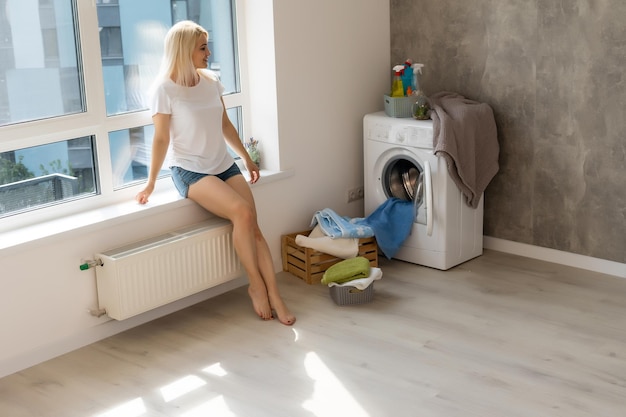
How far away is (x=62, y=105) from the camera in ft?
11.8

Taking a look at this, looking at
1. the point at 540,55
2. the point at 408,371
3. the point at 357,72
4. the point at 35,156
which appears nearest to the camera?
the point at 408,371

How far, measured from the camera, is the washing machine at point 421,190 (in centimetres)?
429

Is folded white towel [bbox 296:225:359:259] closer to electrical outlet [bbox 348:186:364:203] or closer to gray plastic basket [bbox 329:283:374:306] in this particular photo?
gray plastic basket [bbox 329:283:374:306]

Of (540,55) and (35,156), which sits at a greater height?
(540,55)

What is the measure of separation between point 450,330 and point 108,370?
1.46 metres

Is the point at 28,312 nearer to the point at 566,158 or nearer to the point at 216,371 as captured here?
the point at 216,371

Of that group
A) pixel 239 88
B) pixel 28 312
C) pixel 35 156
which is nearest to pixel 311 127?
pixel 239 88

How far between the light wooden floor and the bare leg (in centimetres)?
10

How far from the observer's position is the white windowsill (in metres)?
3.34

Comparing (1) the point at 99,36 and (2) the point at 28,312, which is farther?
(1) the point at 99,36

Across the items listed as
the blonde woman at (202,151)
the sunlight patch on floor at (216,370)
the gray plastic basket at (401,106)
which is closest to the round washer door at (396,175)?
the gray plastic basket at (401,106)

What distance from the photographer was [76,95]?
12.0ft

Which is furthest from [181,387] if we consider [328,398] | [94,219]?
[94,219]

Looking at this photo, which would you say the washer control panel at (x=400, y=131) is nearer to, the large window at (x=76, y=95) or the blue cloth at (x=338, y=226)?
the blue cloth at (x=338, y=226)
